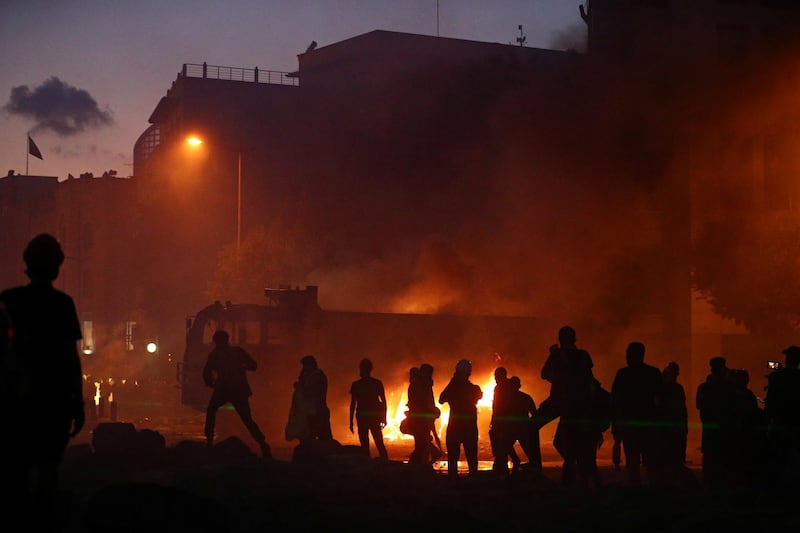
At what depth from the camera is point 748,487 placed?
12.7 m

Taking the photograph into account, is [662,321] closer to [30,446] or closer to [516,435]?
[516,435]

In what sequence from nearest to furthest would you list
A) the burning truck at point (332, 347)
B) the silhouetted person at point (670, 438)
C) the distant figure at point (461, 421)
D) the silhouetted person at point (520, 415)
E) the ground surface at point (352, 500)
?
the ground surface at point (352, 500) → the silhouetted person at point (670, 438) → the distant figure at point (461, 421) → the silhouetted person at point (520, 415) → the burning truck at point (332, 347)

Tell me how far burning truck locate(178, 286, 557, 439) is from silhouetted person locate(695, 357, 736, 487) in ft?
38.3

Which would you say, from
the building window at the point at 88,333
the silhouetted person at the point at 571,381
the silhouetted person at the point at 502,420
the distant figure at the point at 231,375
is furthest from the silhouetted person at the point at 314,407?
the building window at the point at 88,333

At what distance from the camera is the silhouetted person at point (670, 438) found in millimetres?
13086

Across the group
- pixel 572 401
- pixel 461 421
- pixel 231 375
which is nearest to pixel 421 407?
pixel 461 421

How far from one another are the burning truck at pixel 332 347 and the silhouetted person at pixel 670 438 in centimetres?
1122

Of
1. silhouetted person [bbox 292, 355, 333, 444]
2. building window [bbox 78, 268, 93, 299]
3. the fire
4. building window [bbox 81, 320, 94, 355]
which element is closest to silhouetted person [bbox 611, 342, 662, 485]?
silhouetted person [bbox 292, 355, 333, 444]

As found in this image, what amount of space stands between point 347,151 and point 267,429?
1168 inches

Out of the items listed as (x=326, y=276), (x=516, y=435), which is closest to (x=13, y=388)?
(x=516, y=435)

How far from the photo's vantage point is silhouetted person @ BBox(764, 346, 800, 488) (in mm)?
12367

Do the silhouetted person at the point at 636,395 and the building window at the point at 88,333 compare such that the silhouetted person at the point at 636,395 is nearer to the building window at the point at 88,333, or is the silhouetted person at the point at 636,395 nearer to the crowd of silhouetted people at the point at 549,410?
the crowd of silhouetted people at the point at 549,410

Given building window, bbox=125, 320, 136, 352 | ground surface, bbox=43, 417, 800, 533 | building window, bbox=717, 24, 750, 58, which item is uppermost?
building window, bbox=717, 24, 750, 58

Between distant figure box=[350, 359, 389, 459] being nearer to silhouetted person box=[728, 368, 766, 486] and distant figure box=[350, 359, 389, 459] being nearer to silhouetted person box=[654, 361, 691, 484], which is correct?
silhouetted person box=[654, 361, 691, 484]
